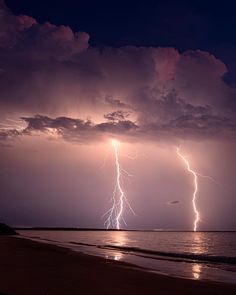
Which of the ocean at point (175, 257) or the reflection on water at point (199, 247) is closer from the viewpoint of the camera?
the ocean at point (175, 257)

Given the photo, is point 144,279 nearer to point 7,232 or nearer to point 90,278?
point 90,278

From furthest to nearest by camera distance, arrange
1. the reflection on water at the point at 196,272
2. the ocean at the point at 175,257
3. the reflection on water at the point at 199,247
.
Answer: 1. the reflection on water at the point at 199,247
2. the ocean at the point at 175,257
3. the reflection on water at the point at 196,272

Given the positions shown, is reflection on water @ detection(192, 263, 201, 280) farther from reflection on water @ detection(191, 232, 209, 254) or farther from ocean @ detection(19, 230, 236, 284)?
reflection on water @ detection(191, 232, 209, 254)

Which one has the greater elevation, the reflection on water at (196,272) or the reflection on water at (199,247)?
the reflection on water at (199,247)

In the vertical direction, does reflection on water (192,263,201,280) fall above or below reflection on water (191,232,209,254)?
below

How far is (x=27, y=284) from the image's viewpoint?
9719 millimetres

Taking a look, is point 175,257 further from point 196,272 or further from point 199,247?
point 199,247

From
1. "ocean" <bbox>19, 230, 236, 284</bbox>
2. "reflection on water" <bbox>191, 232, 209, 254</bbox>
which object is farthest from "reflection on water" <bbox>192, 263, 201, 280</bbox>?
"reflection on water" <bbox>191, 232, 209, 254</bbox>

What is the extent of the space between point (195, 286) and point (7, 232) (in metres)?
64.0

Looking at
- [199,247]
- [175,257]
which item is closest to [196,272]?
[175,257]

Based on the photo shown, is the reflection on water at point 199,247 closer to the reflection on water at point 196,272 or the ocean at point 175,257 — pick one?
the ocean at point 175,257

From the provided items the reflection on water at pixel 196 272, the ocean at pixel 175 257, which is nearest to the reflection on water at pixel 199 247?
the ocean at pixel 175 257

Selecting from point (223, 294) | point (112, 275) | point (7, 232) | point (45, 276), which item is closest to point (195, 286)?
point (223, 294)

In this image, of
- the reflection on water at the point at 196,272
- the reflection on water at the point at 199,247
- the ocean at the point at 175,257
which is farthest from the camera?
the reflection on water at the point at 199,247
